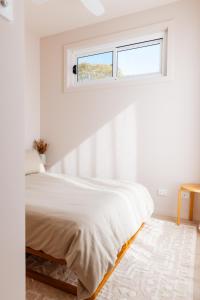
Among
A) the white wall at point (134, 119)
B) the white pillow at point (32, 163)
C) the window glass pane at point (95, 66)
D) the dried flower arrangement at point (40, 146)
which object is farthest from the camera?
the dried flower arrangement at point (40, 146)

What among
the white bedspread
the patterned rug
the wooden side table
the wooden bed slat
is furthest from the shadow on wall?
the wooden bed slat

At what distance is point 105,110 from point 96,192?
5.00ft

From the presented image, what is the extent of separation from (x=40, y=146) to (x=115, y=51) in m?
1.98

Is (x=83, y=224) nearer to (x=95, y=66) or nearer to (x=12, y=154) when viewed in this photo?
(x=12, y=154)

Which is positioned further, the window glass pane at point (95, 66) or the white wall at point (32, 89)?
the white wall at point (32, 89)

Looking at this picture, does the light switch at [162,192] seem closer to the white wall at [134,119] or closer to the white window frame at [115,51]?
the white wall at [134,119]

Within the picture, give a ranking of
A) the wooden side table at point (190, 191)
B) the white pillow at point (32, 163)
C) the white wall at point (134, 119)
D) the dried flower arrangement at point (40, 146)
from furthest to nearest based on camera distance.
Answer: the dried flower arrangement at point (40, 146) → the white pillow at point (32, 163) → the white wall at point (134, 119) → the wooden side table at point (190, 191)

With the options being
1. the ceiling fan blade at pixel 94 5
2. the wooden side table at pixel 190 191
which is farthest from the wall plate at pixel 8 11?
the wooden side table at pixel 190 191

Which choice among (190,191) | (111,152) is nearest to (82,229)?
(190,191)

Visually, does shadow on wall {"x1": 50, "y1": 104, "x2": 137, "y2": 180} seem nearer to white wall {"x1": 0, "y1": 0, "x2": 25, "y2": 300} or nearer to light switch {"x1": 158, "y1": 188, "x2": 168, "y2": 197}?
light switch {"x1": 158, "y1": 188, "x2": 168, "y2": 197}

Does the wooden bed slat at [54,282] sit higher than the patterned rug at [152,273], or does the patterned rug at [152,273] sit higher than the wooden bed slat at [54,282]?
the wooden bed slat at [54,282]

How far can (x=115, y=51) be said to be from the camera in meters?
3.21

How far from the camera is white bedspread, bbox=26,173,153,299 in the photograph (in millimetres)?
1312

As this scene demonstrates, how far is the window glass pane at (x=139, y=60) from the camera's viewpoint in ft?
9.74
